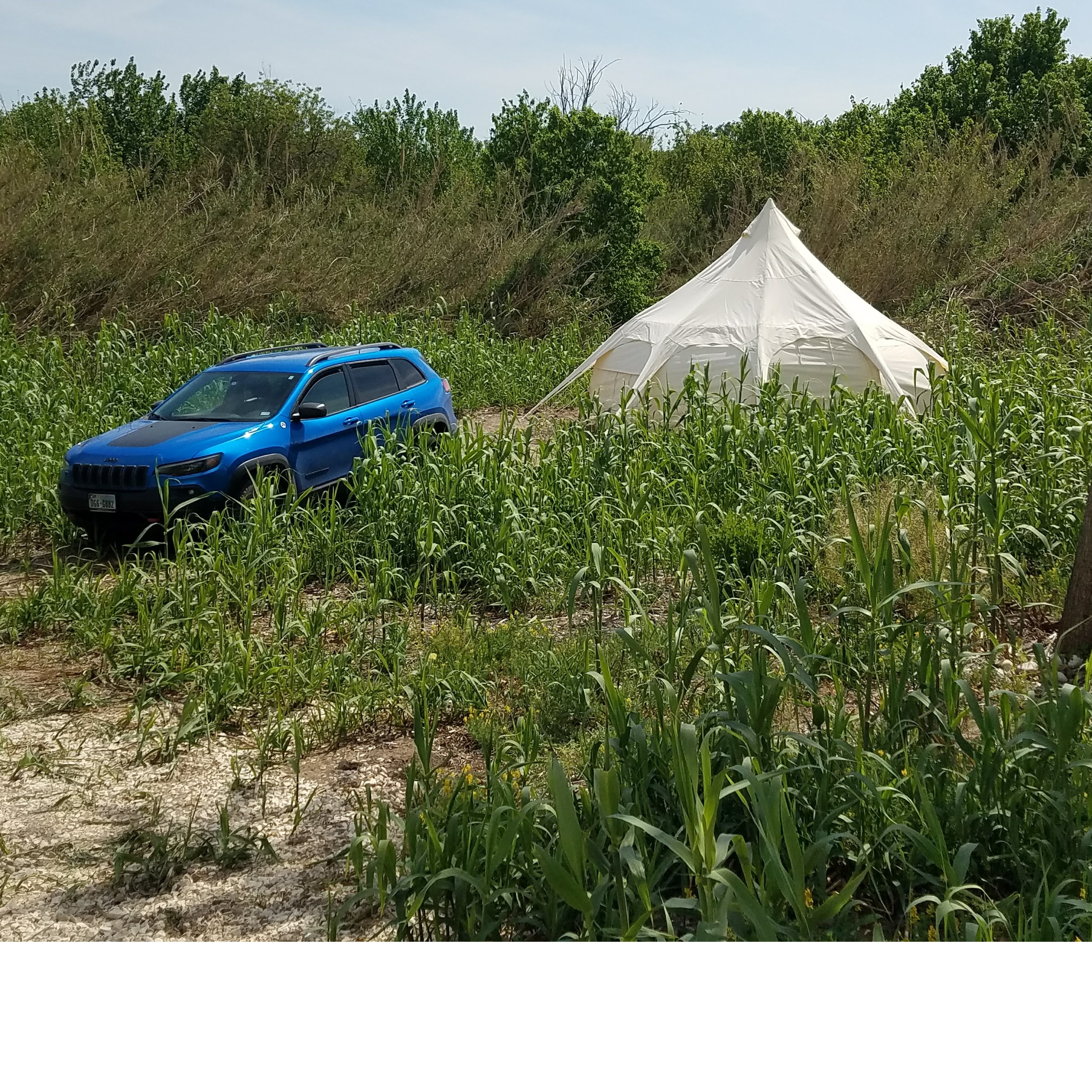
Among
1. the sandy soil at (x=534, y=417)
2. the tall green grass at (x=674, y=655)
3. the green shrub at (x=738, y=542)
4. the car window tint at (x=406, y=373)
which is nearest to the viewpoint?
the tall green grass at (x=674, y=655)

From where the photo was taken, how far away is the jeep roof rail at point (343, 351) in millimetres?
10852

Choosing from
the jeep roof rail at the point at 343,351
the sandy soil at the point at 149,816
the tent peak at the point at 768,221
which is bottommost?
the sandy soil at the point at 149,816

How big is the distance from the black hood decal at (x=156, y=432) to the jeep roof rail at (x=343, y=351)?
1.21 meters

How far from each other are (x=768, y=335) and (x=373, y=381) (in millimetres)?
5053

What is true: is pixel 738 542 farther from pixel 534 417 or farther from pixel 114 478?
pixel 534 417

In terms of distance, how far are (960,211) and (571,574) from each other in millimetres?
21747

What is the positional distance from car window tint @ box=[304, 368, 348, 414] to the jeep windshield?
0.63ft

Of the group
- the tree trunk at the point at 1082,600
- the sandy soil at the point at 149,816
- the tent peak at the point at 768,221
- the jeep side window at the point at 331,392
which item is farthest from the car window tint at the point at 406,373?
the tree trunk at the point at 1082,600

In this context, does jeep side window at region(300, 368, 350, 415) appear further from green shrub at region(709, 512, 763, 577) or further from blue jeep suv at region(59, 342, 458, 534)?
green shrub at region(709, 512, 763, 577)

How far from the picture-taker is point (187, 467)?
366 inches

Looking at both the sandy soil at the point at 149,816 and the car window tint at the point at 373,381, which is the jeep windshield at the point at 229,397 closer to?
the car window tint at the point at 373,381

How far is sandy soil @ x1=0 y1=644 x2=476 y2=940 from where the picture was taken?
4113mm

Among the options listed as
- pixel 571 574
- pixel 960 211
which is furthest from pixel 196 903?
pixel 960 211

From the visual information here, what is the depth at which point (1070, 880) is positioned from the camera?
3080 millimetres
